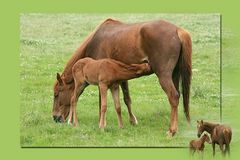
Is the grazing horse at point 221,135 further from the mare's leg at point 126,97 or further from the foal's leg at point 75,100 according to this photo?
the foal's leg at point 75,100

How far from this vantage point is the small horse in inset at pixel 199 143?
11688mm

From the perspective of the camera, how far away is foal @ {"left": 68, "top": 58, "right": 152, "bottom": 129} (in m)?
12.1

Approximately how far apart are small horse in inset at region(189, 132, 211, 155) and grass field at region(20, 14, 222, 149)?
45 centimetres

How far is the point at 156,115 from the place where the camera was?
497 inches

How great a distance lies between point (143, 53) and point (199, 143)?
1.39m

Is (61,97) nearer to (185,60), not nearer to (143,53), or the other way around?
(143,53)

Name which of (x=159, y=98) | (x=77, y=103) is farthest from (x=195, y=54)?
(x=77, y=103)

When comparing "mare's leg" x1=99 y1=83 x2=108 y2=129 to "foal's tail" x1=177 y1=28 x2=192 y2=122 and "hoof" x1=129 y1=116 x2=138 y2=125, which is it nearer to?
"hoof" x1=129 y1=116 x2=138 y2=125

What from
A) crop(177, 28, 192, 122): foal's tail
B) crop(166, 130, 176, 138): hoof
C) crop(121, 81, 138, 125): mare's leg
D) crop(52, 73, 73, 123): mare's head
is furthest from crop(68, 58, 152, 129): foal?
crop(166, 130, 176, 138): hoof

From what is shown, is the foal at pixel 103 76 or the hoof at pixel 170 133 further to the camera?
the hoof at pixel 170 133

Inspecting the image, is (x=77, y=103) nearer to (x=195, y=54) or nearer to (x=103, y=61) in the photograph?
(x=103, y=61)

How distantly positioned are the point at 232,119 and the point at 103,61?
1.90m

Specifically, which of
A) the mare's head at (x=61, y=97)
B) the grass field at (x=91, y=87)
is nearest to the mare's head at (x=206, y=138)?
the grass field at (x=91, y=87)

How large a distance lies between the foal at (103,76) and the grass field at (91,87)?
0.16 meters
